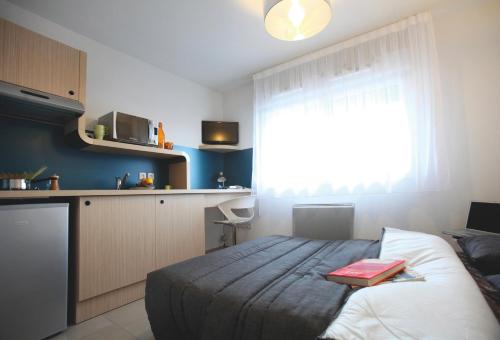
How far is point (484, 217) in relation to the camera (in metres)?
1.75

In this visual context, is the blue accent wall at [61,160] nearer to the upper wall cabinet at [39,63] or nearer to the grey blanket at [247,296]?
the upper wall cabinet at [39,63]

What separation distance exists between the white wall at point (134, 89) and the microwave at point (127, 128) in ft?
0.98

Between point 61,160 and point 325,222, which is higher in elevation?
point 61,160

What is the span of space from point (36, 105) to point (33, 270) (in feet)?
4.12

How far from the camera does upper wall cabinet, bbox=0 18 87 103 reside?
1.62 meters

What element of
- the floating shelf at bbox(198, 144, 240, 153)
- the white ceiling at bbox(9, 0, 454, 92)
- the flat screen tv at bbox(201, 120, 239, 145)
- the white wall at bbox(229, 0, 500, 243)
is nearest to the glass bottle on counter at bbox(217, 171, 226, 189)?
the floating shelf at bbox(198, 144, 240, 153)

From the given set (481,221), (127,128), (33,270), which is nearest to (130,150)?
(127,128)

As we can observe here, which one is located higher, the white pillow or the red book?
the white pillow

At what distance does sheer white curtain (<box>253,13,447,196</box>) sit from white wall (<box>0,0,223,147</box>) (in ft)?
3.49

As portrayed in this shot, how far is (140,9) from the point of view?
2.08 metres

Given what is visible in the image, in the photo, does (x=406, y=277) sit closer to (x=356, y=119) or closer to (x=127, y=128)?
(x=356, y=119)

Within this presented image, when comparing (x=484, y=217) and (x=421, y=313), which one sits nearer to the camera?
(x=421, y=313)

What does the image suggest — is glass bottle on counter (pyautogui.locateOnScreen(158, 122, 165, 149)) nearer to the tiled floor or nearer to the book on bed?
the tiled floor

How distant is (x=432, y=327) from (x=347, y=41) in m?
2.82
